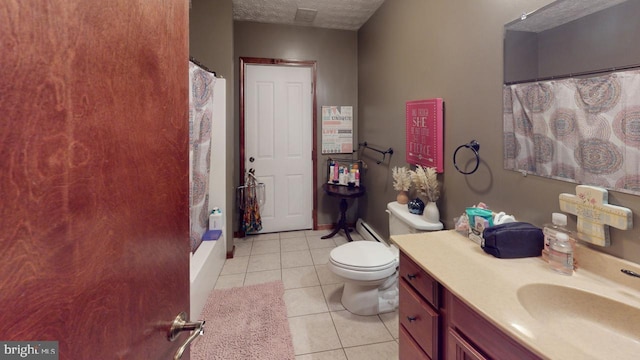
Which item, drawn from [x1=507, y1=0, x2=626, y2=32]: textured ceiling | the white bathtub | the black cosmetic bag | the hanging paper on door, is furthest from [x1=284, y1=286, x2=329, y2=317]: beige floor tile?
[x1=507, y1=0, x2=626, y2=32]: textured ceiling

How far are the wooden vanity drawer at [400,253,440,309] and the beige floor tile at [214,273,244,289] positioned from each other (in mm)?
1638

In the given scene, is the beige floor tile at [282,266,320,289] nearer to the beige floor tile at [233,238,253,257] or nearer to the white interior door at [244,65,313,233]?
the beige floor tile at [233,238,253,257]

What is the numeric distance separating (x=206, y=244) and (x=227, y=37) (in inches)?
78.6

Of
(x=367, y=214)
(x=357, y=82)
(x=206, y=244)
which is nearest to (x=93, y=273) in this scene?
(x=206, y=244)

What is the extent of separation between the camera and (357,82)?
3639 millimetres

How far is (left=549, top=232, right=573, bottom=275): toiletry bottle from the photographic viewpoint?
0.99 m

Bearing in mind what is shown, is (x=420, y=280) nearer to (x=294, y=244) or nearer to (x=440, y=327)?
(x=440, y=327)

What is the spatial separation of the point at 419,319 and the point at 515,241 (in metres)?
0.49

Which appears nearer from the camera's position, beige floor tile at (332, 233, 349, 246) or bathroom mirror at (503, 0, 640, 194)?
bathroom mirror at (503, 0, 640, 194)

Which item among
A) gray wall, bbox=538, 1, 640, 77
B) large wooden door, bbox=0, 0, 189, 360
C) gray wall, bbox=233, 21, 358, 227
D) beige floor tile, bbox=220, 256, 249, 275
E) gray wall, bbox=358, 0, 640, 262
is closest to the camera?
large wooden door, bbox=0, 0, 189, 360

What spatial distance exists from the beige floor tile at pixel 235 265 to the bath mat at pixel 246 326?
34cm

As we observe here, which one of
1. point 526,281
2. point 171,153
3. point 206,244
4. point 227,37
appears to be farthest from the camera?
point 227,37

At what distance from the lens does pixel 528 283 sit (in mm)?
929

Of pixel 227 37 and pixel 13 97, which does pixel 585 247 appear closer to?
pixel 13 97
